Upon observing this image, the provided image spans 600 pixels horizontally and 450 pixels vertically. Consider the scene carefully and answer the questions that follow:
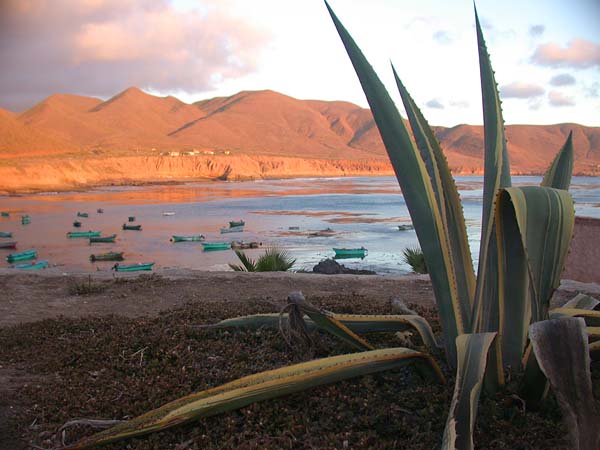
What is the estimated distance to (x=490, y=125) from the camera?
2135mm

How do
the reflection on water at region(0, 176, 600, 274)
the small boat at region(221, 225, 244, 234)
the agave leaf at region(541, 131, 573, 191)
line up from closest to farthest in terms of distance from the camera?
the agave leaf at region(541, 131, 573, 191) → the reflection on water at region(0, 176, 600, 274) → the small boat at region(221, 225, 244, 234)

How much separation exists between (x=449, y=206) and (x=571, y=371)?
787mm

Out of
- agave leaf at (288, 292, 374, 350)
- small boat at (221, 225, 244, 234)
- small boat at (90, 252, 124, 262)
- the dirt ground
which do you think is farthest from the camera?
small boat at (221, 225, 244, 234)

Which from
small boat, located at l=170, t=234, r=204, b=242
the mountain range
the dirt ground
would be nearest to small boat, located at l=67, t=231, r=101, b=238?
small boat, located at l=170, t=234, r=204, b=242

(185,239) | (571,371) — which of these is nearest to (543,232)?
(571,371)

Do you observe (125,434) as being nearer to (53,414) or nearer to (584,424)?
(53,414)

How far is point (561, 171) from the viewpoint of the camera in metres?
2.36

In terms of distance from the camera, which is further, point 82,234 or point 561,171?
point 82,234

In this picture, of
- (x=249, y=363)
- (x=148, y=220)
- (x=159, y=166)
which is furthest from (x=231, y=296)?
(x=159, y=166)

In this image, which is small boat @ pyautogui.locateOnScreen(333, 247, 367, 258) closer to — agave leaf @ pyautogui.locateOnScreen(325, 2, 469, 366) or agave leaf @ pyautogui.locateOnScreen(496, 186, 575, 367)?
agave leaf @ pyautogui.locateOnScreen(325, 2, 469, 366)

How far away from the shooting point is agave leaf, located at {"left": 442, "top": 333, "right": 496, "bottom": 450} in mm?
1517

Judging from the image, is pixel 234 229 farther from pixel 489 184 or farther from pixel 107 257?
pixel 489 184

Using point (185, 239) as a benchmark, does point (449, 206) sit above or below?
above

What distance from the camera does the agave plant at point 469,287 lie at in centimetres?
156
